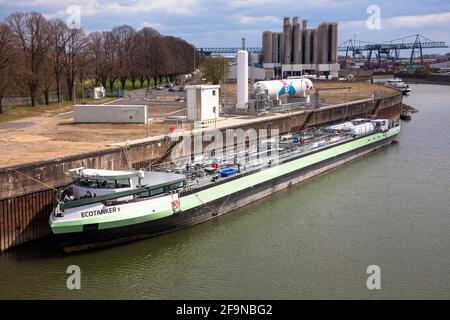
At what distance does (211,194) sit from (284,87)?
31.3m

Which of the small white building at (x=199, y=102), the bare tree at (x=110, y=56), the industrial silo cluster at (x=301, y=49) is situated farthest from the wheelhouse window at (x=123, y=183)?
the industrial silo cluster at (x=301, y=49)

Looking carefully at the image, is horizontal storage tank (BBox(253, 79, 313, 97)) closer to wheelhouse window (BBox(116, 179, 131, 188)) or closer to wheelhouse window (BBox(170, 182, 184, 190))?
wheelhouse window (BBox(170, 182, 184, 190))

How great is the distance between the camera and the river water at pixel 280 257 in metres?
18.3

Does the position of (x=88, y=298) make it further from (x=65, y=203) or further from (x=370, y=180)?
(x=370, y=180)

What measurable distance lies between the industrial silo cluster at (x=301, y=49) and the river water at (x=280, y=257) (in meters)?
116

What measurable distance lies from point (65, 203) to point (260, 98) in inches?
1268

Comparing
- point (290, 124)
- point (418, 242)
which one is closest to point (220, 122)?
point (290, 124)

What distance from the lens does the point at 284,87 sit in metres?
54.3

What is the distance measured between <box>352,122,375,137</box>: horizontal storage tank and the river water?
1221 cm

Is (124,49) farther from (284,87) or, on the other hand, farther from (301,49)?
(301,49)

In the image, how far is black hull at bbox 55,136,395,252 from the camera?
2091 cm

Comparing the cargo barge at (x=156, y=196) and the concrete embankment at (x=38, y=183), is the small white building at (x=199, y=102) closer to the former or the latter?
the concrete embankment at (x=38, y=183)

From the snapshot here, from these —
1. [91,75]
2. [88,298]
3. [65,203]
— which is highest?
[91,75]
